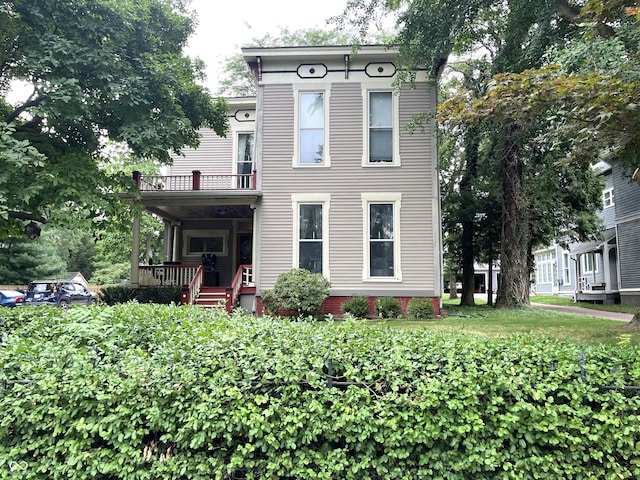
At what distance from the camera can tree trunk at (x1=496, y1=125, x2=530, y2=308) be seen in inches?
623

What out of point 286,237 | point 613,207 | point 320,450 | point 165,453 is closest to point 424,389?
point 320,450

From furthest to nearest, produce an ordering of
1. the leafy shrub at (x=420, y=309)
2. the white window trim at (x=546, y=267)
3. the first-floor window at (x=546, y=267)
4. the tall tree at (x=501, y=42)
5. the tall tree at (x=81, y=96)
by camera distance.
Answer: the first-floor window at (x=546, y=267), the white window trim at (x=546, y=267), the leafy shrub at (x=420, y=309), the tall tree at (x=501, y=42), the tall tree at (x=81, y=96)

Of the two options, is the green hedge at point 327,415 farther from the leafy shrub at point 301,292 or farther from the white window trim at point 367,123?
the white window trim at point 367,123

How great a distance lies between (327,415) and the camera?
2.68m

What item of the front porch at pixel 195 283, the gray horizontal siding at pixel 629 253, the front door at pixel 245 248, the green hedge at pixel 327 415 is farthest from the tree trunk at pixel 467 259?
the green hedge at pixel 327 415

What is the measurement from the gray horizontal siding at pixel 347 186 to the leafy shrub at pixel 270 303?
627 millimetres

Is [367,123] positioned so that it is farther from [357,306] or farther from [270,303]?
[270,303]

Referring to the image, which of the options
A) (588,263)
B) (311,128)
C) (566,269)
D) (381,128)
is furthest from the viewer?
(566,269)

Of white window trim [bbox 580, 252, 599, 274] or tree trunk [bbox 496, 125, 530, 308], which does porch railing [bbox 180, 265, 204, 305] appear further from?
white window trim [bbox 580, 252, 599, 274]

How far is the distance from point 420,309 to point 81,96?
31.6ft

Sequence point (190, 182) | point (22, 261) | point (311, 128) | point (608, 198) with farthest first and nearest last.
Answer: point (22, 261)
point (608, 198)
point (190, 182)
point (311, 128)

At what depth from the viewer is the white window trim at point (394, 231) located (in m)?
12.2

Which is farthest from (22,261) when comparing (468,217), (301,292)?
(468,217)

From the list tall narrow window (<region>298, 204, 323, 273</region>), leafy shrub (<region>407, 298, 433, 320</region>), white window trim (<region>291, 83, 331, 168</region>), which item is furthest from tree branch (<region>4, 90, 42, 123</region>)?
leafy shrub (<region>407, 298, 433, 320</region>)
